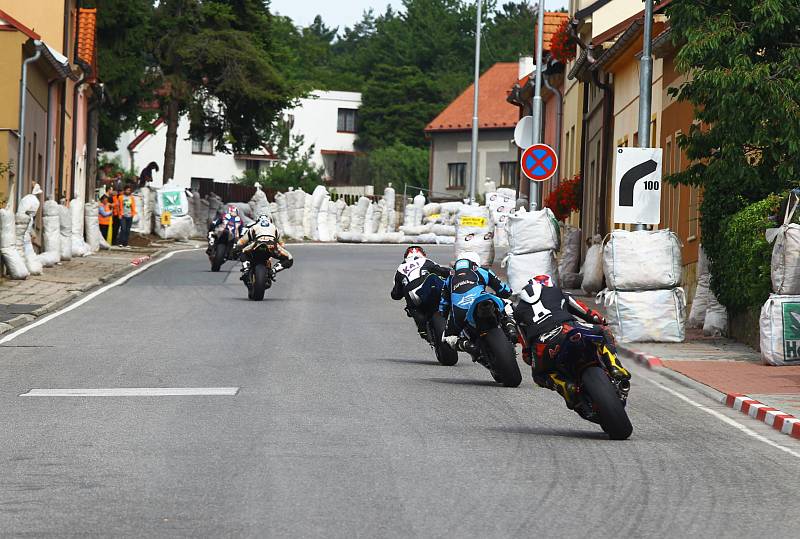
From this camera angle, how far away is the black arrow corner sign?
66.4 ft

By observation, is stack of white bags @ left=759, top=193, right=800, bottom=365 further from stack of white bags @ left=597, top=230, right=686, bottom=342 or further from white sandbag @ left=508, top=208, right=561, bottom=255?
white sandbag @ left=508, top=208, right=561, bottom=255

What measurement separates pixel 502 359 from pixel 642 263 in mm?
5863

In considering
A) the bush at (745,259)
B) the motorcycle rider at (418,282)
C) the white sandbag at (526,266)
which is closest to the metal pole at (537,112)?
the white sandbag at (526,266)

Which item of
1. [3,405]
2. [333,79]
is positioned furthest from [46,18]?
[333,79]

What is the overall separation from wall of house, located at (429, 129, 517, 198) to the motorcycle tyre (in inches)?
2623

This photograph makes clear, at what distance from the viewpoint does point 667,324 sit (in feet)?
64.0

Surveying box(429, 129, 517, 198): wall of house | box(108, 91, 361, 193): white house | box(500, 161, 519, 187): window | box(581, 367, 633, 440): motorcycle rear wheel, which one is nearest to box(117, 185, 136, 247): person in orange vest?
box(581, 367, 633, 440): motorcycle rear wheel

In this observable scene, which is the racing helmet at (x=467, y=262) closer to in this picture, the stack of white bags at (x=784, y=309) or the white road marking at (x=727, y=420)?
the white road marking at (x=727, y=420)

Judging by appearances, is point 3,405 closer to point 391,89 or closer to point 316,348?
point 316,348

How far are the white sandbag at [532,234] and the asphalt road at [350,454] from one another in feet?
33.6

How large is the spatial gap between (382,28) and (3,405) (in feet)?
350

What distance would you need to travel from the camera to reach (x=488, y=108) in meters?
86.1

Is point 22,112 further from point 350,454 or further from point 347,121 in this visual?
point 347,121

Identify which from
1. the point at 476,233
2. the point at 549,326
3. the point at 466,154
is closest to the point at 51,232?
the point at 476,233
